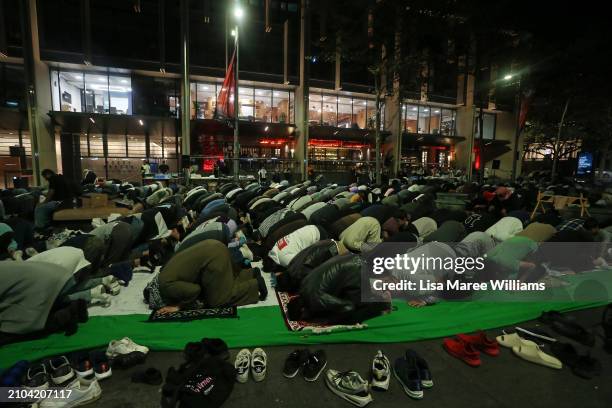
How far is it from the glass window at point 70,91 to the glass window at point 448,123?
30.3m

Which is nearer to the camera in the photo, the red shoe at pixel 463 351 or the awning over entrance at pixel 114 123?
the red shoe at pixel 463 351

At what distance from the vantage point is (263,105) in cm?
2664

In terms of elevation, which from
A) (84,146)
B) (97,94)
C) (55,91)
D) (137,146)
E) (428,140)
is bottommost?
(84,146)

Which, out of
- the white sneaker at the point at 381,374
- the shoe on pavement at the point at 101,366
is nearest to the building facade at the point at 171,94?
the white sneaker at the point at 381,374

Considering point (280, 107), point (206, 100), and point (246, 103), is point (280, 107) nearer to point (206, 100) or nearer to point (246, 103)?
point (246, 103)

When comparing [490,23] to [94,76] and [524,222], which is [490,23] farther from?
[94,76]

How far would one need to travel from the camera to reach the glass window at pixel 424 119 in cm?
3247

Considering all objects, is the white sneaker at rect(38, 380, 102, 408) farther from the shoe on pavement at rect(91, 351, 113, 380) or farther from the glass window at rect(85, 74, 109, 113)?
the glass window at rect(85, 74, 109, 113)

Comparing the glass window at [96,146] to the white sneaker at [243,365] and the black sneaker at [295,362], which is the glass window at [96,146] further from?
the black sneaker at [295,362]

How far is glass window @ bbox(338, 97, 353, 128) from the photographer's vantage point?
29303mm

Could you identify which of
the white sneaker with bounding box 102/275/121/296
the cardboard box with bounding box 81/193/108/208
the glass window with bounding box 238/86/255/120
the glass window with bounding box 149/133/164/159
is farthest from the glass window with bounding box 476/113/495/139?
the white sneaker with bounding box 102/275/121/296

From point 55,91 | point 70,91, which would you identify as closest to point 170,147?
point 70,91

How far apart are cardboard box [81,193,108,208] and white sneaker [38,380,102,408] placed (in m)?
9.54

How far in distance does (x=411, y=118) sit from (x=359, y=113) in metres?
5.56
